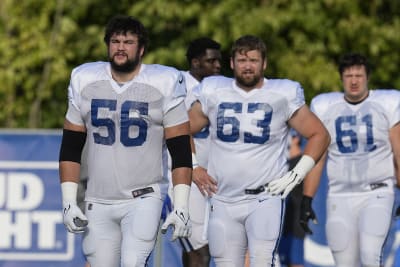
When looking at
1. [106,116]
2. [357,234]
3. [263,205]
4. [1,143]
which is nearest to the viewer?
[106,116]

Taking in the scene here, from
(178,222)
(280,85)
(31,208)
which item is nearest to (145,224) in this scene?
Answer: (178,222)

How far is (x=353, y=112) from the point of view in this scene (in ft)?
31.2

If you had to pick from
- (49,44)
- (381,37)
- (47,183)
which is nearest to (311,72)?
(381,37)

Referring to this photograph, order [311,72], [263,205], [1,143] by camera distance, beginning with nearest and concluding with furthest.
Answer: [263,205], [1,143], [311,72]

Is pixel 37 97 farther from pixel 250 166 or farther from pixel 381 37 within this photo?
pixel 250 166

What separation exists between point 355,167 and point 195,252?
1.38 m

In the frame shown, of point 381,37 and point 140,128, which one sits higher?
point 381,37

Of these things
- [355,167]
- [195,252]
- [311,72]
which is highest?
[311,72]

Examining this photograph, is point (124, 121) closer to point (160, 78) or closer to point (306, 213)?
point (160, 78)

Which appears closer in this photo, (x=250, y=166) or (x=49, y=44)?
(x=250, y=166)

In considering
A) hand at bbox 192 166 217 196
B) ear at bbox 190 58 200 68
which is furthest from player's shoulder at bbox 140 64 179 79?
ear at bbox 190 58 200 68

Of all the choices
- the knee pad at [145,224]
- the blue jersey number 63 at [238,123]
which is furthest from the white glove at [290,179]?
the knee pad at [145,224]

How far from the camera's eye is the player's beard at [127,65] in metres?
7.32

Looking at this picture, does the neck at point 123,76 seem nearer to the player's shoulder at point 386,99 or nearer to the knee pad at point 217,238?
the knee pad at point 217,238
